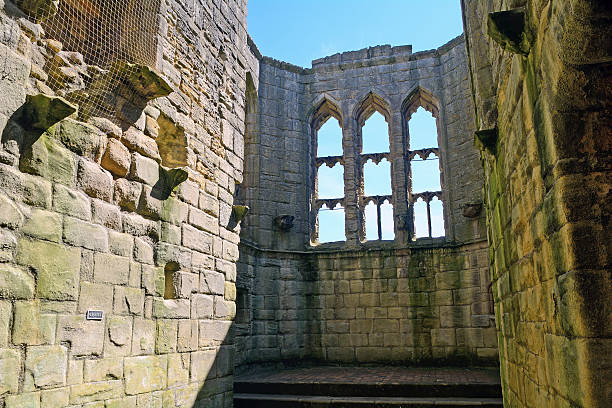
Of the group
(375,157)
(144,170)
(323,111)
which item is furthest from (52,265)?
(323,111)

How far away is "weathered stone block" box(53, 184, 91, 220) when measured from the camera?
3447mm

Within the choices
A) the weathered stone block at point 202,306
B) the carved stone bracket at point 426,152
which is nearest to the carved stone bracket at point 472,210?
the carved stone bracket at point 426,152

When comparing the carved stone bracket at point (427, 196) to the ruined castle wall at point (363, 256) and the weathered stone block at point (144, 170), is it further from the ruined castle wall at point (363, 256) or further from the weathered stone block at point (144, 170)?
the weathered stone block at point (144, 170)

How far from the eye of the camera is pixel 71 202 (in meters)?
3.58

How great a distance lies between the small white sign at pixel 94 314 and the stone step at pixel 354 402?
4259mm

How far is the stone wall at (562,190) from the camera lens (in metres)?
2.04

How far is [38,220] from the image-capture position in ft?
10.8

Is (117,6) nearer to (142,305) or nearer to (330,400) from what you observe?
(142,305)

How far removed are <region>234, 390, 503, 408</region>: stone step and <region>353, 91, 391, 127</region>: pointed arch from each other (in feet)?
22.9

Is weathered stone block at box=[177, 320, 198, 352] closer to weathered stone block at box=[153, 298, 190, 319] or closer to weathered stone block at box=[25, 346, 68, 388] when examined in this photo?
weathered stone block at box=[153, 298, 190, 319]

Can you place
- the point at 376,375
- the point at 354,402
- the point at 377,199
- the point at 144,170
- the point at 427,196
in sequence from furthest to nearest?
the point at 377,199 < the point at 427,196 < the point at 376,375 < the point at 354,402 < the point at 144,170

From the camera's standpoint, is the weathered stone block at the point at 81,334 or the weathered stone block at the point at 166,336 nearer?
the weathered stone block at the point at 81,334

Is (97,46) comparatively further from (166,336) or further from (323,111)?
(323,111)

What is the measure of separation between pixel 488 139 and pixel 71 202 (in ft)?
10.4
